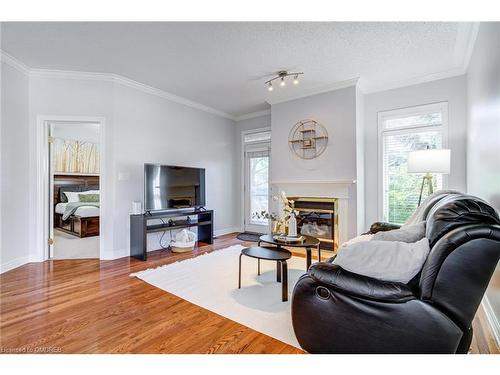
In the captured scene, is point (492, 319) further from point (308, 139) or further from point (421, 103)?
point (308, 139)

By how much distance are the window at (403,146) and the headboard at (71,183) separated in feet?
23.3

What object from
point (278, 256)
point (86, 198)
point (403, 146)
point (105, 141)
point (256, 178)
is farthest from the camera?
point (86, 198)

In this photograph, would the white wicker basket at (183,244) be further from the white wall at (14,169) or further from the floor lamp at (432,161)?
the floor lamp at (432,161)

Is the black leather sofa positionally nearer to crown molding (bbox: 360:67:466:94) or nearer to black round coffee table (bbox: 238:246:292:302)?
black round coffee table (bbox: 238:246:292:302)

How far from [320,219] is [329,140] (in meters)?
1.32

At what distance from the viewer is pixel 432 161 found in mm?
2957

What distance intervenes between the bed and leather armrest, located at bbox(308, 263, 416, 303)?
5.39m

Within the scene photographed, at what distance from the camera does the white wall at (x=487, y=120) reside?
1948mm

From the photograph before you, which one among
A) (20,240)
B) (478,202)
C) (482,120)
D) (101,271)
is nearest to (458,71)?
(482,120)

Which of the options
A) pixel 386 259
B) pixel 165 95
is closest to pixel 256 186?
pixel 165 95

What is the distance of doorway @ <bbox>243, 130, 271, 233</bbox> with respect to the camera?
18.7 ft

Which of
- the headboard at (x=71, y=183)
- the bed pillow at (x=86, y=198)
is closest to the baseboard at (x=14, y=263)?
the bed pillow at (x=86, y=198)

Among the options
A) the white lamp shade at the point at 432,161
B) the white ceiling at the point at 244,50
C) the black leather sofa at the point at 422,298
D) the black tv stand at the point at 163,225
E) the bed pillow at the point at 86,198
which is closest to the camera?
the black leather sofa at the point at 422,298

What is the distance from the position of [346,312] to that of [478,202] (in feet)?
3.00
